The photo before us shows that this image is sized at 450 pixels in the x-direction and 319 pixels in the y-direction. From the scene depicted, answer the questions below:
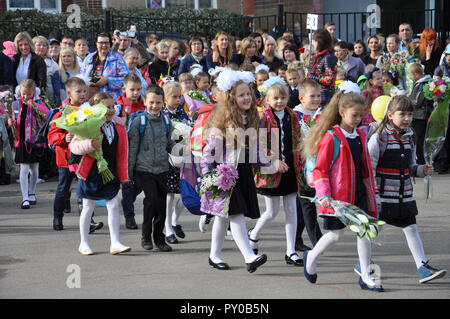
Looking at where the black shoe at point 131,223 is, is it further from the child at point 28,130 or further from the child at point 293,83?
the child at point 293,83

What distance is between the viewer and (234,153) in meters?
6.65

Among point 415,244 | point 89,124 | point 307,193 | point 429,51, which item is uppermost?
point 429,51

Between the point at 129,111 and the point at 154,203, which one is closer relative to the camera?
the point at 154,203

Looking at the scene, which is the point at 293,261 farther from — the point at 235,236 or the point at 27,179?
the point at 27,179

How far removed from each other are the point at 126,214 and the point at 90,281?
238 centimetres

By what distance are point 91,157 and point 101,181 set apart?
0.84 feet

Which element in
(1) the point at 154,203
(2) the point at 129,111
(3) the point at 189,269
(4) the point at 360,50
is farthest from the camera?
(4) the point at 360,50

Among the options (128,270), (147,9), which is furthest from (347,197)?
(147,9)

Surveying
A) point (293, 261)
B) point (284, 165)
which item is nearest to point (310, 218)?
point (293, 261)

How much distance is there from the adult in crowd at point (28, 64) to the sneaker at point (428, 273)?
7498 mm

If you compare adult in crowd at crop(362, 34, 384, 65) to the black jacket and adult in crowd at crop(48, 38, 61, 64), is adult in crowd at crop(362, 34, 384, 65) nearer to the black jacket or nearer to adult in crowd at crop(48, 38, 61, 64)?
adult in crowd at crop(48, 38, 61, 64)

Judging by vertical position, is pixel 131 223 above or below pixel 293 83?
below

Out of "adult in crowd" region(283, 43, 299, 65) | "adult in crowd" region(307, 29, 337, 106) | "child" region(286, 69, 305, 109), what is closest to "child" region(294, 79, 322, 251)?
"child" region(286, 69, 305, 109)

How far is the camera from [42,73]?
12.1 metres
